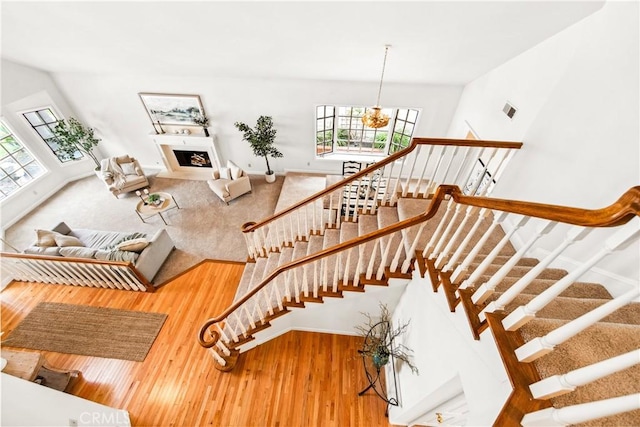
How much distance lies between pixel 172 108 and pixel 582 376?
7412 millimetres

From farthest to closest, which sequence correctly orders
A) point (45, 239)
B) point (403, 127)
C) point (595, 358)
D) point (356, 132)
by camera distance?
point (356, 132)
point (403, 127)
point (45, 239)
point (595, 358)

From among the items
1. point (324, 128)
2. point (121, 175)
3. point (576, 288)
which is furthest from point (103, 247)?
point (576, 288)

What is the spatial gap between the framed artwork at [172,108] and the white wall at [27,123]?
2078mm

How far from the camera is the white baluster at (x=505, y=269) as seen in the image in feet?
3.26

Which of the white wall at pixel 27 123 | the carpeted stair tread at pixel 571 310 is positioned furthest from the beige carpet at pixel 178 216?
the carpeted stair tread at pixel 571 310

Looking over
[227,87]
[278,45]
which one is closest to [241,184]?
[227,87]

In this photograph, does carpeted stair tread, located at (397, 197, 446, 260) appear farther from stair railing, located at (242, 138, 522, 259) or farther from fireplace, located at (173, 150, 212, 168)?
fireplace, located at (173, 150, 212, 168)

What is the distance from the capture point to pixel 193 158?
264 inches

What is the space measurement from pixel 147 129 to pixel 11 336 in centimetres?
490

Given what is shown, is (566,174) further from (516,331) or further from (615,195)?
(516,331)

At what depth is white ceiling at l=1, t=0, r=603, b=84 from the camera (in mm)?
2348

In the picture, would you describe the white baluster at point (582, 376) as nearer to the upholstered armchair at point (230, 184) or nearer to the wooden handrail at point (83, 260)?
the wooden handrail at point (83, 260)

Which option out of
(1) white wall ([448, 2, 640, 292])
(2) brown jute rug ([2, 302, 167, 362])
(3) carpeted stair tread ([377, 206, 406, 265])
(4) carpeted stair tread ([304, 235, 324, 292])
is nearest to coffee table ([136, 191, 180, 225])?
(2) brown jute rug ([2, 302, 167, 362])

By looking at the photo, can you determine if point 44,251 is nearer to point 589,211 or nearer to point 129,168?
point 129,168
